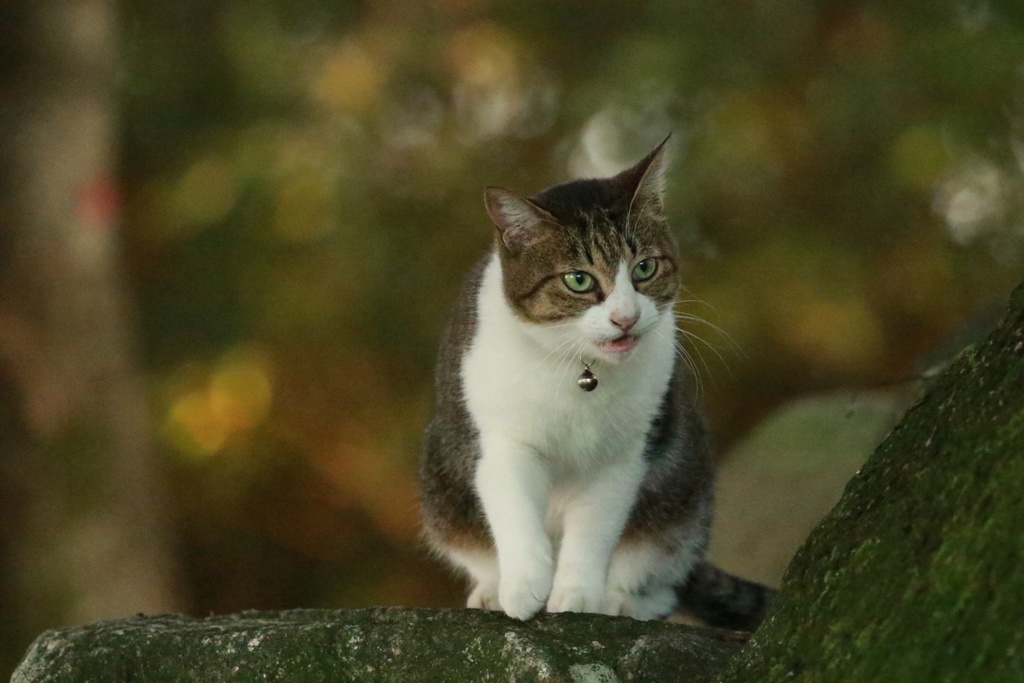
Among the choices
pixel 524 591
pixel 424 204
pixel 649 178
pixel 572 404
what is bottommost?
pixel 424 204

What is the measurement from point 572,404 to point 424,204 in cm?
494

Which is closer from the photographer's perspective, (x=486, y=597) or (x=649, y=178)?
(x=649, y=178)

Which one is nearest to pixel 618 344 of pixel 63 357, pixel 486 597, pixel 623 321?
pixel 623 321

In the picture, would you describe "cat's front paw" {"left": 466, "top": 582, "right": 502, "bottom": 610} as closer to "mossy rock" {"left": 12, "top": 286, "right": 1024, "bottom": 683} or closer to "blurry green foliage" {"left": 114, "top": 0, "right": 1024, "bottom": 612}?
"mossy rock" {"left": 12, "top": 286, "right": 1024, "bottom": 683}

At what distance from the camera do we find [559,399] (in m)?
3.50

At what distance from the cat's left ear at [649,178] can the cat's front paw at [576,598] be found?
3.42ft

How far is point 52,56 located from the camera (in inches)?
237

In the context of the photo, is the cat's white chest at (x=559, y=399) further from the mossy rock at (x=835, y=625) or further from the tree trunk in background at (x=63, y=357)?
the tree trunk in background at (x=63, y=357)

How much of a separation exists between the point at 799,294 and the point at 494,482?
468 cm

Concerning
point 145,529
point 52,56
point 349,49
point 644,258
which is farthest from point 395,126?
point 644,258

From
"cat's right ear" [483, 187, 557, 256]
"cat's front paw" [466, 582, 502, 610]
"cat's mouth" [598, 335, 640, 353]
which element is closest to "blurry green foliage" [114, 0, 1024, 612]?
"cat's right ear" [483, 187, 557, 256]

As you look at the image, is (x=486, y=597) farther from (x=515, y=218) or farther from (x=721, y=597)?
(x=515, y=218)

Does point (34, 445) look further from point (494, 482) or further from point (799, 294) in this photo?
point (799, 294)

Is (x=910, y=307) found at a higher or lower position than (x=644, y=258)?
Answer: lower
